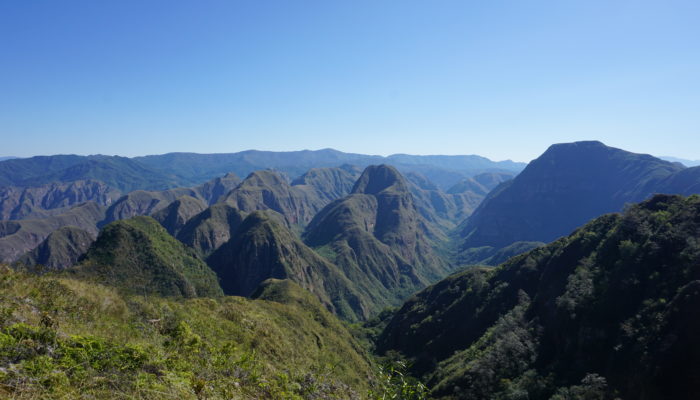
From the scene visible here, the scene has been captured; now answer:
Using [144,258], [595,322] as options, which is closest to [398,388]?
[595,322]

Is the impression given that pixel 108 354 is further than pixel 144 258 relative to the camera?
No

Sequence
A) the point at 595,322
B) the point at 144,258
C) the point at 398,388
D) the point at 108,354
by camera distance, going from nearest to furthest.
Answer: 1. the point at 398,388
2. the point at 108,354
3. the point at 595,322
4. the point at 144,258

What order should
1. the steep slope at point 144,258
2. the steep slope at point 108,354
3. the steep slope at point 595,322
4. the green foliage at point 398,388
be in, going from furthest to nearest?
the steep slope at point 144,258 < the steep slope at point 595,322 < the steep slope at point 108,354 < the green foliage at point 398,388

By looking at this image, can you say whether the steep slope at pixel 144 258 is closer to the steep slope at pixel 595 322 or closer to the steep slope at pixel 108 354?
the steep slope at pixel 595 322

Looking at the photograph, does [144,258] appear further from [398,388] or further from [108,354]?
[398,388]

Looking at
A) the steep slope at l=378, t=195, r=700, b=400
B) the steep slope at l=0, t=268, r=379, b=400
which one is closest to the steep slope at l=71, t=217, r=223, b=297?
the steep slope at l=378, t=195, r=700, b=400

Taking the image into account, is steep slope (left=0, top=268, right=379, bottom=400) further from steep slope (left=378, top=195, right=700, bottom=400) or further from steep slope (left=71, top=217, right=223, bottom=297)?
steep slope (left=71, top=217, right=223, bottom=297)

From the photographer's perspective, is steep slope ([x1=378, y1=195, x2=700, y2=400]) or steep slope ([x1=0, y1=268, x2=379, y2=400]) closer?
steep slope ([x1=0, y1=268, x2=379, y2=400])

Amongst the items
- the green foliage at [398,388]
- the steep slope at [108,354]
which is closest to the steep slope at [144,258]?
the steep slope at [108,354]
